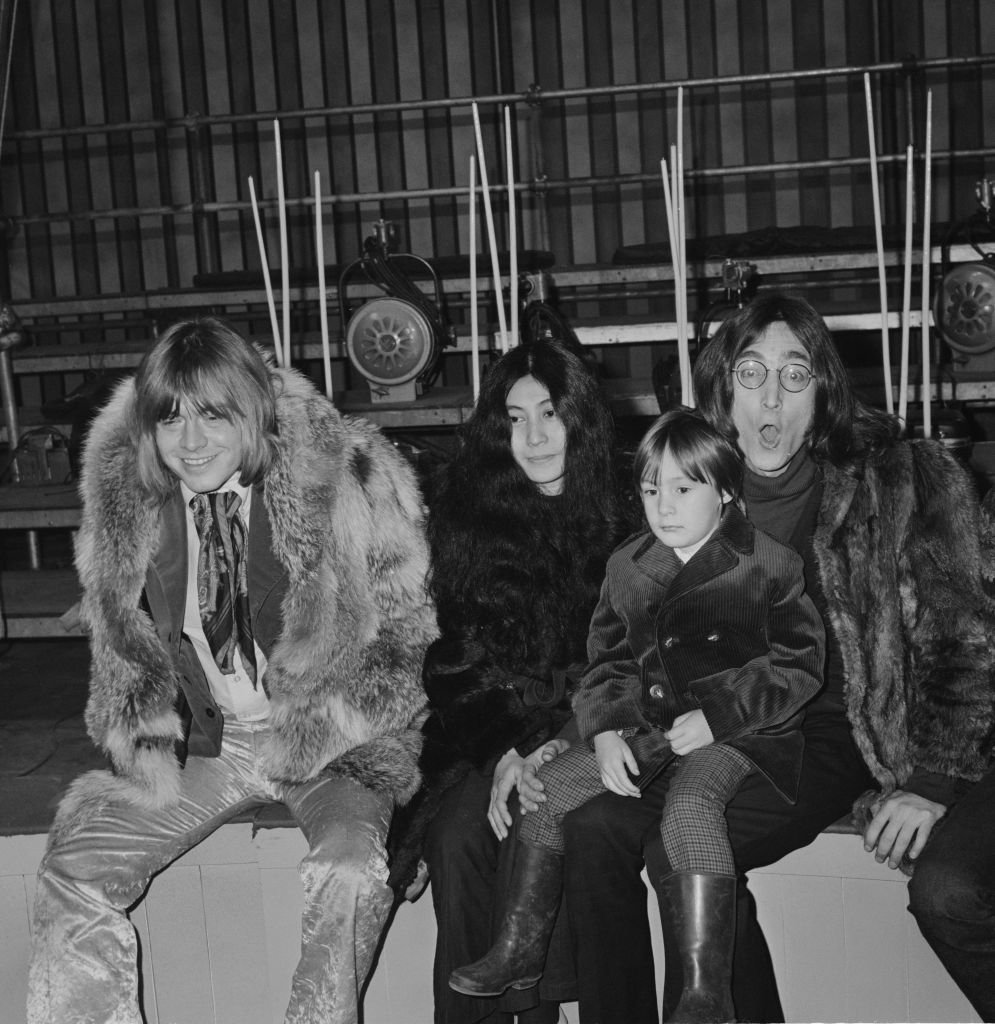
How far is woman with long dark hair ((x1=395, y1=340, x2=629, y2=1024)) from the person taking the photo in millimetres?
2078

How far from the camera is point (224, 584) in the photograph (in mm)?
2062

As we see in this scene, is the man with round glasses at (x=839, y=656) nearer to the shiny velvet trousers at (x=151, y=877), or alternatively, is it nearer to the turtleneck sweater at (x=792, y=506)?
the turtleneck sweater at (x=792, y=506)

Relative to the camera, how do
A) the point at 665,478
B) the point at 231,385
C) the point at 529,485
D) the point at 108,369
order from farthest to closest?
1. the point at 108,369
2. the point at 529,485
3. the point at 231,385
4. the point at 665,478

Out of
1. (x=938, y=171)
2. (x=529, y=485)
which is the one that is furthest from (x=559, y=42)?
(x=529, y=485)

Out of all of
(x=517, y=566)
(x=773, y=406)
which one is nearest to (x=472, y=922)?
(x=517, y=566)

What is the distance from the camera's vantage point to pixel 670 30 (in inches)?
253

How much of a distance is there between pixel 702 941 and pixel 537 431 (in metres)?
0.85

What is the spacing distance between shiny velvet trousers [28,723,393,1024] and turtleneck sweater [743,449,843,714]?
2.42 ft

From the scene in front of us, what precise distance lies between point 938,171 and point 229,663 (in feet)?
17.5

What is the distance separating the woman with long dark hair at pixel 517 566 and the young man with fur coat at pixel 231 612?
0.18 feet

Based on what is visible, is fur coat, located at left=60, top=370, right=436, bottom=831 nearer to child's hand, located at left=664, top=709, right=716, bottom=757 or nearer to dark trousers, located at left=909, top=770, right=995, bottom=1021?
child's hand, located at left=664, top=709, right=716, bottom=757

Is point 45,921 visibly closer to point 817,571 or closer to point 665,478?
point 665,478

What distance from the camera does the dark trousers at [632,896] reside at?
1.79 meters

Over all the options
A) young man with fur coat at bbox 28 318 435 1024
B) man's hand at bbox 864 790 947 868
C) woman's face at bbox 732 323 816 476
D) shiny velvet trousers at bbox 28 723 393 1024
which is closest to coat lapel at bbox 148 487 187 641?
young man with fur coat at bbox 28 318 435 1024
